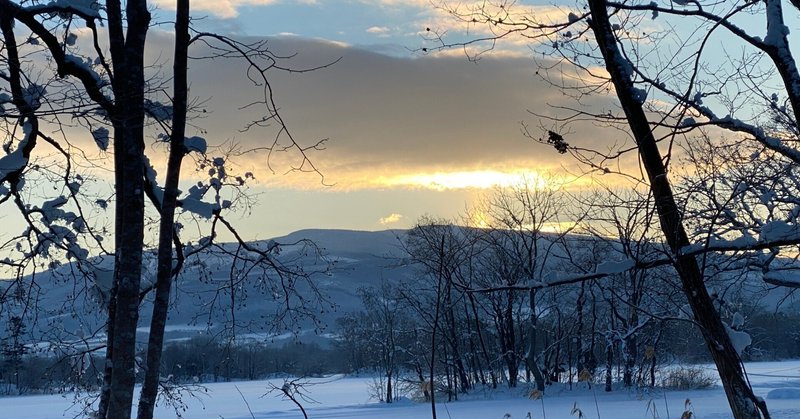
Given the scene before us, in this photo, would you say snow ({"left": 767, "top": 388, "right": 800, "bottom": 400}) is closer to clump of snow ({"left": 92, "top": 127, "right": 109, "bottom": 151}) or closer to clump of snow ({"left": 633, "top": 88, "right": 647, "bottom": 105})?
clump of snow ({"left": 633, "top": 88, "right": 647, "bottom": 105})

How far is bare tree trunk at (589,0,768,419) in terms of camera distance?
4.01m

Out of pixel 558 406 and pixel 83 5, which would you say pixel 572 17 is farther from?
pixel 558 406

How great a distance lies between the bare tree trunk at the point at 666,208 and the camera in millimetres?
4012

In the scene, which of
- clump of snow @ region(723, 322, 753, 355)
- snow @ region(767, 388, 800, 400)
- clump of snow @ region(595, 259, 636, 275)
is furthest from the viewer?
snow @ region(767, 388, 800, 400)

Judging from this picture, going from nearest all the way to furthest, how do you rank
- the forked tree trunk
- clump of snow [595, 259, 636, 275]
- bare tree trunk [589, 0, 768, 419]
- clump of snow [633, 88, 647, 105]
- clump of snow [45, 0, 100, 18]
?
bare tree trunk [589, 0, 768, 419], clump of snow [595, 259, 636, 275], clump of snow [633, 88, 647, 105], the forked tree trunk, clump of snow [45, 0, 100, 18]

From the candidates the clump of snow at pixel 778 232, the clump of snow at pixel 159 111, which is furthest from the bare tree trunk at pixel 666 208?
the clump of snow at pixel 159 111

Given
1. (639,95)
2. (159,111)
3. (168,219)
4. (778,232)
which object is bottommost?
(778,232)

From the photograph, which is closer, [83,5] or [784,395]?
[83,5]

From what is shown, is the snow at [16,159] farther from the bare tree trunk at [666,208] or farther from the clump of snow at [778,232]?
the clump of snow at [778,232]

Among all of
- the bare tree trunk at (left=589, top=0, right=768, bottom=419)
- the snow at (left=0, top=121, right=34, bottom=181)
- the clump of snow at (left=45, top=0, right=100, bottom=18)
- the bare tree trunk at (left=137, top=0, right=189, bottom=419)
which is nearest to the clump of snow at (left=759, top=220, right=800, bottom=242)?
the bare tree trunk at (left=589, top=0, right=768, bottom=419)

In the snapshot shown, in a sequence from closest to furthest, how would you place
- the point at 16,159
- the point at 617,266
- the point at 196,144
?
the point at 617,266 → the point at 16,159 → the point at 196,144

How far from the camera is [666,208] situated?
15.1 feet

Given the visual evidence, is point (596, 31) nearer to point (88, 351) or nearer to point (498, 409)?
point (88, 351)

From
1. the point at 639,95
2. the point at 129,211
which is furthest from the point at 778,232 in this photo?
the point at 129,211
